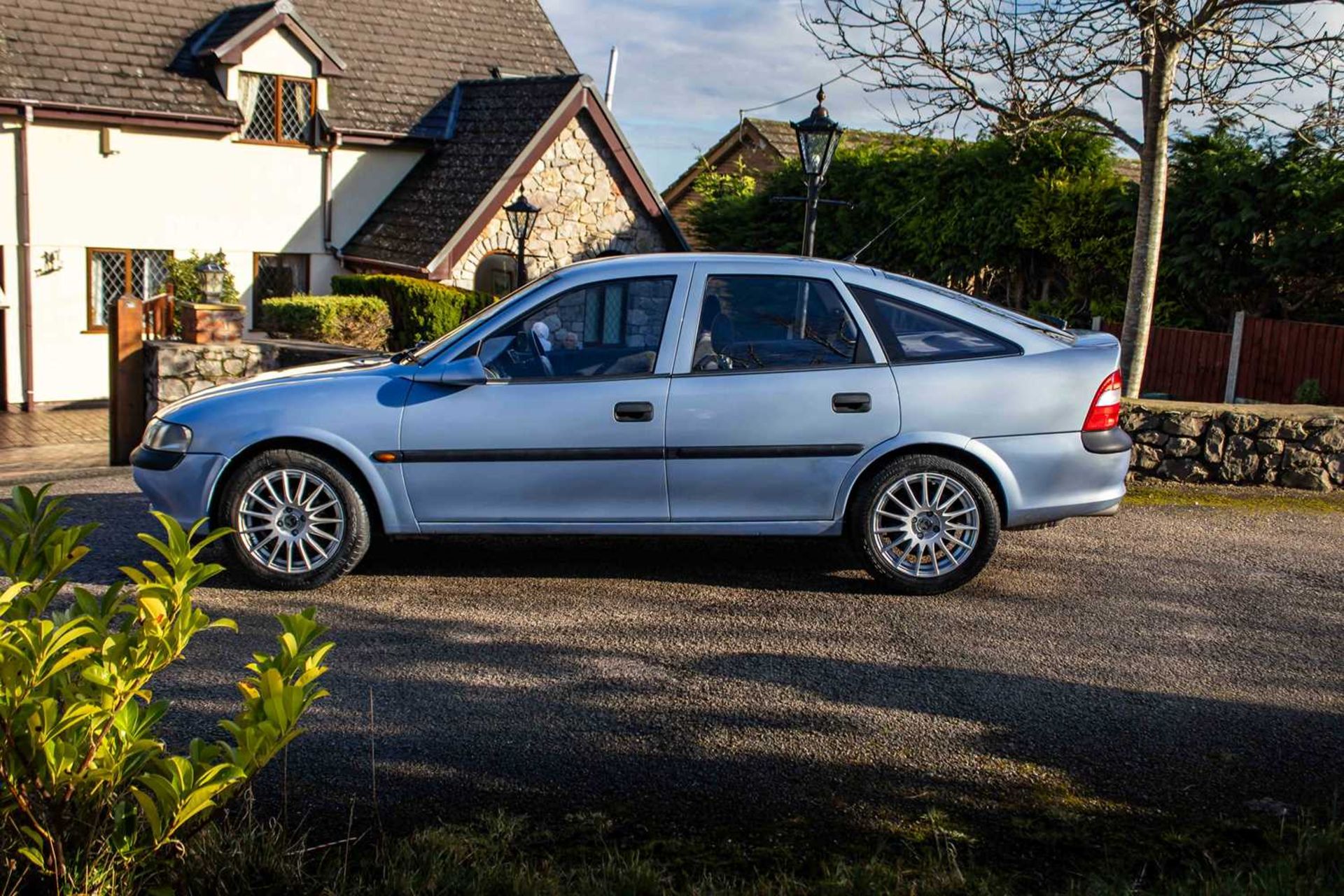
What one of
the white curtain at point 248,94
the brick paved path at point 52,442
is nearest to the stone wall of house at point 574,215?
the white curtain at point 248,94

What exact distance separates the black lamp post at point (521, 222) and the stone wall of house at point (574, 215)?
0.21m

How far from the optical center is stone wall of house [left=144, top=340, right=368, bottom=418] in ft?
38.1

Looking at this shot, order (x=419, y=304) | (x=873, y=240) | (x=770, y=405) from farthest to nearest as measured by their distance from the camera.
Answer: (x=419, y=304), (x=873, y=240), (x=770, y=405)

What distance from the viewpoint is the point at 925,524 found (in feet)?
23.9

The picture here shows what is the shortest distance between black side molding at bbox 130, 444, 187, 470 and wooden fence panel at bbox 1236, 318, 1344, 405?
1382cm

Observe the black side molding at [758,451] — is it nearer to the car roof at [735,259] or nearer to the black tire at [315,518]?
the car roof at [735,259]

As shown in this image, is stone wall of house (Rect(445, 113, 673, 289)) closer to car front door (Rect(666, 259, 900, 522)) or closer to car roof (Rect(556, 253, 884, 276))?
car roof (Rect(556, 253, 884, 276))

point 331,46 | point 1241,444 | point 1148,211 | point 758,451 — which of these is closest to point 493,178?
point 331,46

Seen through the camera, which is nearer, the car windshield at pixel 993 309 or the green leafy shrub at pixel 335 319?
the car windshield at pixel 993 309

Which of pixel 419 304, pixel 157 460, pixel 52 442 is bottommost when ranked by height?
pixel 52 442

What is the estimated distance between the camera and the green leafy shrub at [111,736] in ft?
11.6

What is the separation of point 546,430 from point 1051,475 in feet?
8.84

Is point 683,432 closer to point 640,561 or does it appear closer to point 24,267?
point 640,561

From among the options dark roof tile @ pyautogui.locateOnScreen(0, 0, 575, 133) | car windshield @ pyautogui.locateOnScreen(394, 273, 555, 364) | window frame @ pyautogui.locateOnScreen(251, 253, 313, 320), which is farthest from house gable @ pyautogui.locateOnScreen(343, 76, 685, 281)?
car windshield @ pyautogui.locateOnScreen(394, 273, 555, 364)
